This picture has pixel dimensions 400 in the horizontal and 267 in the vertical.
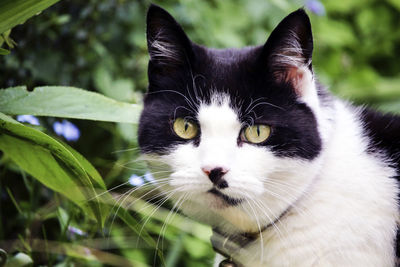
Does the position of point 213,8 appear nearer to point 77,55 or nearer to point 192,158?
point 77,55

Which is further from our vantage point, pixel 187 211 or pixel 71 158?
pixel 187 211

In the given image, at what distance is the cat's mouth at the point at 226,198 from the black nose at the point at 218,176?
0.13 ft

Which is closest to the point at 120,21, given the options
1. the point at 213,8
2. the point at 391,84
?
the point at 213,8

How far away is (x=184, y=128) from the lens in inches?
55.4

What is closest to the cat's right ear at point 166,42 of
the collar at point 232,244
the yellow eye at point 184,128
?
the yellow eye at point 184,128

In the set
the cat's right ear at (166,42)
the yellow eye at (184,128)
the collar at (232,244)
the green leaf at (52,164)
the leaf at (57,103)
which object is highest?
the cat's right ear at (166,42)

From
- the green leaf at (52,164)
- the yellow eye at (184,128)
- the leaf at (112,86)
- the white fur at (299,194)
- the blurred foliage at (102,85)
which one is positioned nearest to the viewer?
the green leaf at (52,164)

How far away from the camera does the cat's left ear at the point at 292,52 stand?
52.2 inches

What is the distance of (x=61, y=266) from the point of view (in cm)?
162

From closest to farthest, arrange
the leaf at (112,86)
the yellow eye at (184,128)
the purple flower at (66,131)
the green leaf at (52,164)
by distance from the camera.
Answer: the green leaf at (52,164)
the yellow eye at (184,128)
the purple flower at (66,131)
the leaf at (112,86)

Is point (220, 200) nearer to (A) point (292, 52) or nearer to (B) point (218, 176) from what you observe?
(B) point (218, 176)

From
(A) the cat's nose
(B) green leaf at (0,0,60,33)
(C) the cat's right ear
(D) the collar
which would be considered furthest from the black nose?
(B) green leaf at (0,0,60,33)

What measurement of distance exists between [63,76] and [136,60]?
405mm

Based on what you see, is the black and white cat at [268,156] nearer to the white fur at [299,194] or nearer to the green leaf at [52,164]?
the white fur at [299,194]
